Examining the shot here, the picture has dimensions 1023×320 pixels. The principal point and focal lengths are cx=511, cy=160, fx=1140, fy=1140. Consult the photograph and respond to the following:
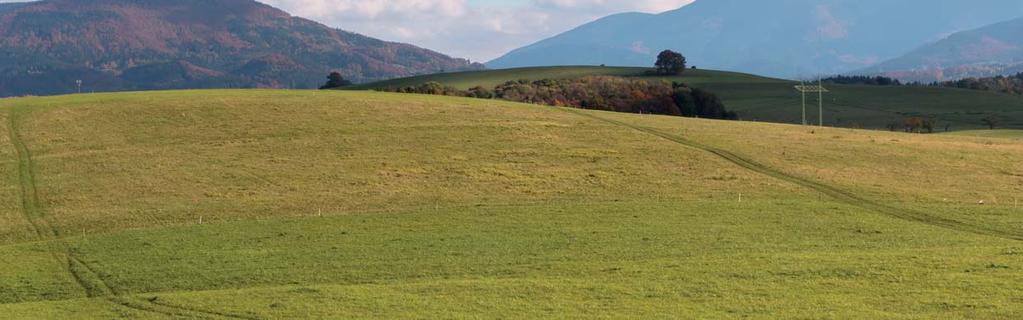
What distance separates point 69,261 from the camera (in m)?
31.1

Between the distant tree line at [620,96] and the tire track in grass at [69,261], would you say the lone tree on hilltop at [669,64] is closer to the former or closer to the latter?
the distant tree line at [620,96]

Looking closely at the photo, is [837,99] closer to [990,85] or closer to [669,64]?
[669,64]

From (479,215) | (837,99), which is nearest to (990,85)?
(837,99)

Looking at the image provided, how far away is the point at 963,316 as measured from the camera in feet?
71.8

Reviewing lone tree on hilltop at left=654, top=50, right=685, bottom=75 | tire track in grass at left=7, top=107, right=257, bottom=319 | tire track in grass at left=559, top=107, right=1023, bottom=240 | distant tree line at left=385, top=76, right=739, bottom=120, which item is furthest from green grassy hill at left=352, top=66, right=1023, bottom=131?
tire track in grass at left=7, top=107, right=257, bottom=319

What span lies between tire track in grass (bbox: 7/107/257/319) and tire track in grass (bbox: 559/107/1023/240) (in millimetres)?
22311

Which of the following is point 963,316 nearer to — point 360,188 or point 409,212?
Result: point 409,212

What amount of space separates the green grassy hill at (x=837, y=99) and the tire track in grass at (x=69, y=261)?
71301 mm

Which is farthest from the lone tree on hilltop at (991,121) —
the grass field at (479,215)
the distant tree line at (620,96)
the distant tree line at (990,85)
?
the distant tree line at (990,85)

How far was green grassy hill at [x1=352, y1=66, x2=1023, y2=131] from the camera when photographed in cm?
10625

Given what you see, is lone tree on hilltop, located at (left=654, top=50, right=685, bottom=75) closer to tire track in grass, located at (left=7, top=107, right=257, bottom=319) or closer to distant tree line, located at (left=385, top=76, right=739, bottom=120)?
distant tree line, located at (left=385, top=76, right=739, bottom=120)

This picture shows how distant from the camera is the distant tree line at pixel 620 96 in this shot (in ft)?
324

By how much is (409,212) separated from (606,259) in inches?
421

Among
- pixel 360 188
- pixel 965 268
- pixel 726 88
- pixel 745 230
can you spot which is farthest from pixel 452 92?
pixel 965 268
